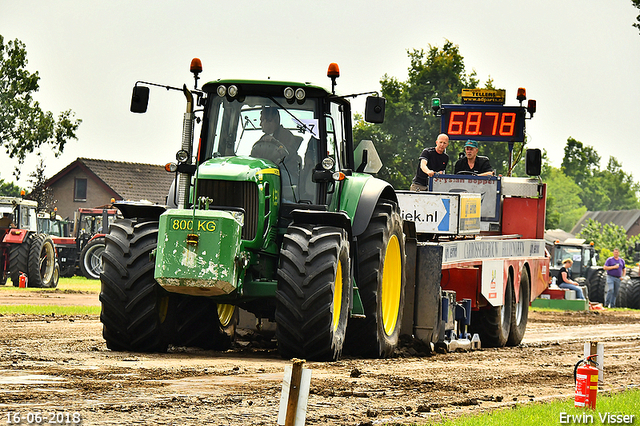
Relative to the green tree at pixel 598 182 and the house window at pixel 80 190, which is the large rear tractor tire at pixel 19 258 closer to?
the house window at pixel 80 190

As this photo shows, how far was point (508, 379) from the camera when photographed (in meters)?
10.4

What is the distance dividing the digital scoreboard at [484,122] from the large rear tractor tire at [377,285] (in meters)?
6.79

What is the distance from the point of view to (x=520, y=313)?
648 inches

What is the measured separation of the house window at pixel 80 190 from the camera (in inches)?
2532

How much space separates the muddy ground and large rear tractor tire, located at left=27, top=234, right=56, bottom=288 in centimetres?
1417

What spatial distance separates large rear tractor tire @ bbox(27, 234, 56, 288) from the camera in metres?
28.0

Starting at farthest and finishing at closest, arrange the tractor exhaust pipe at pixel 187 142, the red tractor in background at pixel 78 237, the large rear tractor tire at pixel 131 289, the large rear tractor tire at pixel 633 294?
the red tractor in background at pixel 78 237, the large rear tractor tire at pixel 633 294, the tractor exhaust pipe at pixel 187 142, the large rear tractor tire at pixel 131 289

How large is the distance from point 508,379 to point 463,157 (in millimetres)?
7574

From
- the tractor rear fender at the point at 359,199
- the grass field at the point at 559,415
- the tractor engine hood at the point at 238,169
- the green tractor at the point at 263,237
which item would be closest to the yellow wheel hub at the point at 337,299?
the green tractor at the point at 263,237

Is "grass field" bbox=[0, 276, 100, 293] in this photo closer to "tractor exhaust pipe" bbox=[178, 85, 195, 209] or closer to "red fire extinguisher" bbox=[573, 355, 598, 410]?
"tractor exhaust pipe" bbox=[178, 85, 195, 209]

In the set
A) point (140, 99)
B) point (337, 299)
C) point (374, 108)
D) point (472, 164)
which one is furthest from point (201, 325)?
point (472, 164)

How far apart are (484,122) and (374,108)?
807 cm

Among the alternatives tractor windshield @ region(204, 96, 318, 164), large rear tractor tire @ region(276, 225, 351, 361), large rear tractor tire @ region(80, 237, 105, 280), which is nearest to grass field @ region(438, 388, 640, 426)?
large rear tractor tire @ region(276, 225, 351, 361)

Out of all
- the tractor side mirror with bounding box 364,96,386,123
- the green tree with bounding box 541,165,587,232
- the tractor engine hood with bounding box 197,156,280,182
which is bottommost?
the tractor engine hood with bounding box 197,156,280,182
